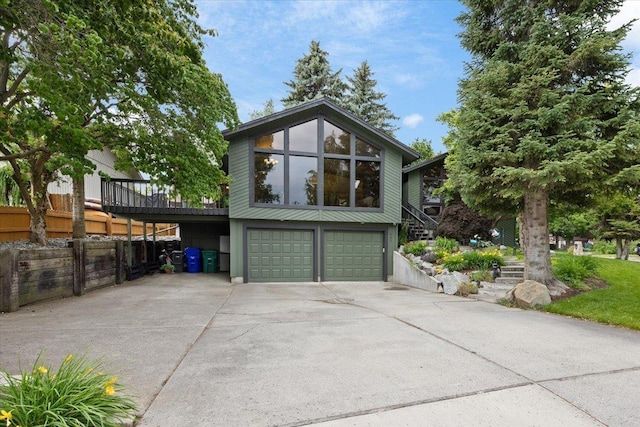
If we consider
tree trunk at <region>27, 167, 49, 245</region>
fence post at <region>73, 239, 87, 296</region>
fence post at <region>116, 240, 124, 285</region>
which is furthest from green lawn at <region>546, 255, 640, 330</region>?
tree trunk at <region>27, 167, 49, 245</region>

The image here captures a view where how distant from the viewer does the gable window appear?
10.3 m

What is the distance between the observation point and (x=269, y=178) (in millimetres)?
10344

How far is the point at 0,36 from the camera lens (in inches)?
195

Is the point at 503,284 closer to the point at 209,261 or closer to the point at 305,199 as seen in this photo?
the point at 305,199

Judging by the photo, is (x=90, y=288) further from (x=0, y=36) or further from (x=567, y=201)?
(x=567, y=201)

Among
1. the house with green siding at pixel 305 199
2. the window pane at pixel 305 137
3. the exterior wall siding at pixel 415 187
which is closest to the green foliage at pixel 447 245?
the house with green siding at pixel 305 199

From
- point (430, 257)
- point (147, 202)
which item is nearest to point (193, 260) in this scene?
point (147, 202)

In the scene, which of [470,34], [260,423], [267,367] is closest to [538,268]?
[470,34]

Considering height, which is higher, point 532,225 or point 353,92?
point 353,92

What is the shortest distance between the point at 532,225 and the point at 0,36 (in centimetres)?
1035

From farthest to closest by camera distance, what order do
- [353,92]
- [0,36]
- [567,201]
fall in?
[353,92], [567,201], [0,36]

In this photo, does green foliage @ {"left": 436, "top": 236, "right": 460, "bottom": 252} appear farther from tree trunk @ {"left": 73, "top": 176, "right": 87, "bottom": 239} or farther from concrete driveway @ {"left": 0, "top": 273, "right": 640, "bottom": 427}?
tree trunk @ {"left": 73, "top": 176, "right": 87, "bottom": 239}

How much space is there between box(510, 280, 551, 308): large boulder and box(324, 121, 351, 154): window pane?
21.4ft

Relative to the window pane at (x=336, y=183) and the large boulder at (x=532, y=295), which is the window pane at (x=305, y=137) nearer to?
the window pane at (x=336, y=183)
